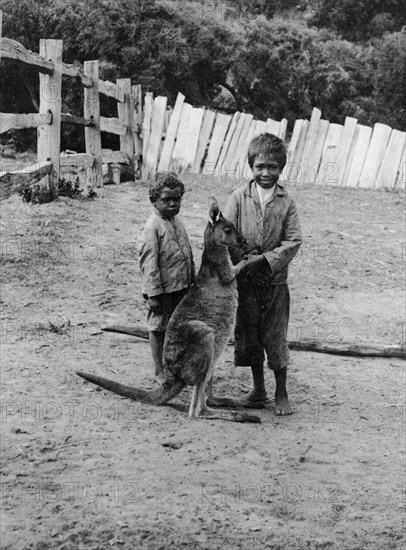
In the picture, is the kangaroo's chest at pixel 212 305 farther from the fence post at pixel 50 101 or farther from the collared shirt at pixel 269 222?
the fence post at pixel 50 101

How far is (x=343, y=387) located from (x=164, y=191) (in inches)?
90.9

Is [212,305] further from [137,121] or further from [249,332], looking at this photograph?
[137,121]

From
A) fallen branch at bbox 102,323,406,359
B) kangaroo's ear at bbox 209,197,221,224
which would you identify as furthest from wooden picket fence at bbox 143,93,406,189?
kangaroo's ear at bbox 209,197,221,224

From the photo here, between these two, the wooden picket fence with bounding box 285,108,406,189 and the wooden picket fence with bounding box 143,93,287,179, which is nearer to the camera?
the wooden picket fence with bounding box 143,93,287,179

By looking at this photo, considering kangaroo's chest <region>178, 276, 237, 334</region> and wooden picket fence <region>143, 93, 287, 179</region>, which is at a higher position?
kangaroo's chest <region>178, 276, 237, 334</region>

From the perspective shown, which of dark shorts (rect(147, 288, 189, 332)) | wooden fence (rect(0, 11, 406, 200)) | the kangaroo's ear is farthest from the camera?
wooden fence (rect(0, 11, 406, 200))

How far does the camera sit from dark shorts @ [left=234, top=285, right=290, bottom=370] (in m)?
5.10

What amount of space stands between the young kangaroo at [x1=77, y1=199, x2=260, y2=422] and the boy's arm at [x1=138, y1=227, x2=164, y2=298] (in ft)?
0.68

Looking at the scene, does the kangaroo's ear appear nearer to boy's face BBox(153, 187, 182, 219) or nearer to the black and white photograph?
the black and white photograph

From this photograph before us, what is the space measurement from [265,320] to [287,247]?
0.55 meters

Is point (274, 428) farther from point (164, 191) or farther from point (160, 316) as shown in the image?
point (164, 191)

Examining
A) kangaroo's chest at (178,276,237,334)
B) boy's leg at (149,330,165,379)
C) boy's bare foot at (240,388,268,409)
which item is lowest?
boy's bare foot at (240,388,268,409)

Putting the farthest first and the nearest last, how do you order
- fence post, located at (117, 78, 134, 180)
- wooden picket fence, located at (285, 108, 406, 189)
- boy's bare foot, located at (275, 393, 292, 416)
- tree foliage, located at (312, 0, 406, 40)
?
tree foliage, located at (312, 0, 406, 40) → wooden picket fence, located at (285, 108, 406, 189) → fence post, located at (117, 78, 134, 180) → boy's bare foot, located at (275, 393, 292, 416)

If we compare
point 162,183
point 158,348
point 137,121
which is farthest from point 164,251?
point 137,121
